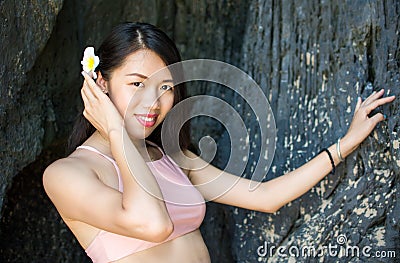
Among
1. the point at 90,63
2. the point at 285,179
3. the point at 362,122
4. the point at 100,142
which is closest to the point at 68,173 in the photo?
the point at 100,142

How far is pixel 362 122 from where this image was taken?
Result: 7.91 feet

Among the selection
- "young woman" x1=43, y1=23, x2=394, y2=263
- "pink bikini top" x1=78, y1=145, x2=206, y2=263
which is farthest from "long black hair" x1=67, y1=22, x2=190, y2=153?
"pink bikini top" x1=78, y1=145, x2=206, y2=263

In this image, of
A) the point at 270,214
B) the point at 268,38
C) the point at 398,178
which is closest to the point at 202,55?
the point at 268,38

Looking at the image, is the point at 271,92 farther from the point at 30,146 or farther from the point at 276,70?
the point at 30,146

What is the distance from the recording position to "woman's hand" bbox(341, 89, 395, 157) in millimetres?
2402

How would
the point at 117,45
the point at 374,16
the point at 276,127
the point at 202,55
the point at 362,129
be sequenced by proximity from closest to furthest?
the point at 117,45 < the point at 362,129 < the point at 374,16 < the point at 276,127 < the point at 202,55

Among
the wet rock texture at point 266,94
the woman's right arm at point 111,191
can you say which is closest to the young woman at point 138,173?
the woman's right arm at point 111,191

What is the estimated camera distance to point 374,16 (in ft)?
8.43

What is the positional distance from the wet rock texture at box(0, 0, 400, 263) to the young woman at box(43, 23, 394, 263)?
156 mm

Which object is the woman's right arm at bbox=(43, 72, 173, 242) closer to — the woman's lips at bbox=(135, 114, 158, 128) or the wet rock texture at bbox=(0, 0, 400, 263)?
the woman's lips at bbox=(135, 114, 158, 128)

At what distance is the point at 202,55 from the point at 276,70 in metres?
0.43

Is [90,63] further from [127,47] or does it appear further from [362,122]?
[362,122]

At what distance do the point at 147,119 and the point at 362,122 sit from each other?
2.32ft

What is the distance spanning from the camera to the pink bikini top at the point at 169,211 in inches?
81.9
